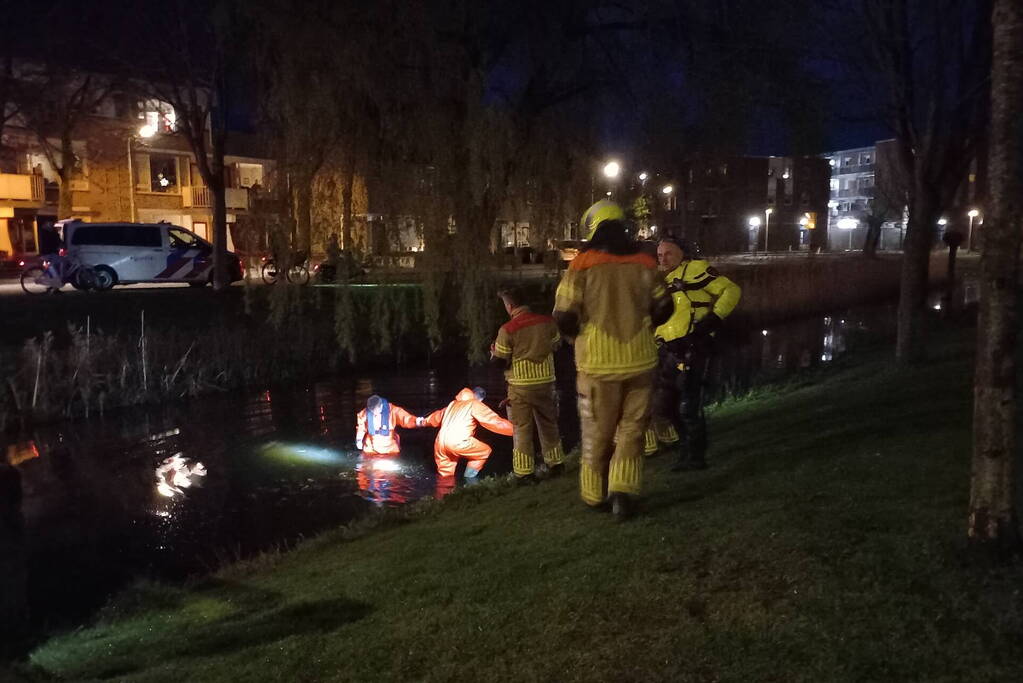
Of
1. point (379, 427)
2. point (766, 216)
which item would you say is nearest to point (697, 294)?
point (379, 427)

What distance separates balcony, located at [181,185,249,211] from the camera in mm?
40938

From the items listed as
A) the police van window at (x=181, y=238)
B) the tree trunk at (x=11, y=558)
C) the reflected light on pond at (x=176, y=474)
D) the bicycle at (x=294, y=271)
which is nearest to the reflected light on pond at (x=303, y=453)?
the reflected light on pond at (x=176, y=474)

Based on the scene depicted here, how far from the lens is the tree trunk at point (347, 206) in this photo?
493 inches

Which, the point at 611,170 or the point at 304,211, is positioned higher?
the point at 611,170

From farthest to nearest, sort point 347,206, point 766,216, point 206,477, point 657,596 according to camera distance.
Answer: point 766,216 < point 347,206 < point 206,477 < point 657,596

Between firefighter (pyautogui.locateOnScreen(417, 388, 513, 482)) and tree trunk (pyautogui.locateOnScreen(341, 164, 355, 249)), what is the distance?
12.9 feet

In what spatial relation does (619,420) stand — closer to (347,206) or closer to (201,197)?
(347,206)

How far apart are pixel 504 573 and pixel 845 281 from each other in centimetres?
2748

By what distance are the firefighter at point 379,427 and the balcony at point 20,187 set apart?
3032 cm

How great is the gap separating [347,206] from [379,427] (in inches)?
143

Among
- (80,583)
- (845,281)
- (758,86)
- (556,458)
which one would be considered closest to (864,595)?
(556,458)

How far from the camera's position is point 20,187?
115 feet

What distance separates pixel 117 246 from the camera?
22.8m

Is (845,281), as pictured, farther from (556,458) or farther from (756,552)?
(756,552)
